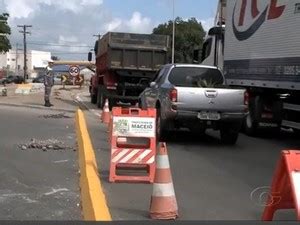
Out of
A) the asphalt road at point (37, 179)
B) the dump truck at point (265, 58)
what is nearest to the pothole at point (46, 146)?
the asphalt road at point (37, 179)

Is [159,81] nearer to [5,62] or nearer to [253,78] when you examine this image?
[253,78]

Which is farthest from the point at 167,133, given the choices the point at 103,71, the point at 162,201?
the point at 103,71

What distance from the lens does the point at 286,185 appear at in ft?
19.6

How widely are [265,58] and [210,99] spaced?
253cm

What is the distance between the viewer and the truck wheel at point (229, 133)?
1395 centimetres

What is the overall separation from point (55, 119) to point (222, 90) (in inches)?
308

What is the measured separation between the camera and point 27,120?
62.4 feet

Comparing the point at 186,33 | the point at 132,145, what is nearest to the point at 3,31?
the point at 186,33

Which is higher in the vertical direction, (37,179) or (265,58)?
(265,58)

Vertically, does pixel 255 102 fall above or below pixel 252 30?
below

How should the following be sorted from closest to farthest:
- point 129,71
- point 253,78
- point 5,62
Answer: point 253,78 < point 129,71 < point 5,62

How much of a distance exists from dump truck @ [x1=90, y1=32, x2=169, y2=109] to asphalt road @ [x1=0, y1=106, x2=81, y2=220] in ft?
31.5

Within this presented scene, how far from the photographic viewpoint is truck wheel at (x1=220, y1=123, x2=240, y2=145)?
14.0 m

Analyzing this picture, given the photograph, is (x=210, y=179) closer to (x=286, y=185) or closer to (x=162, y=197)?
(x=162, y=197)
